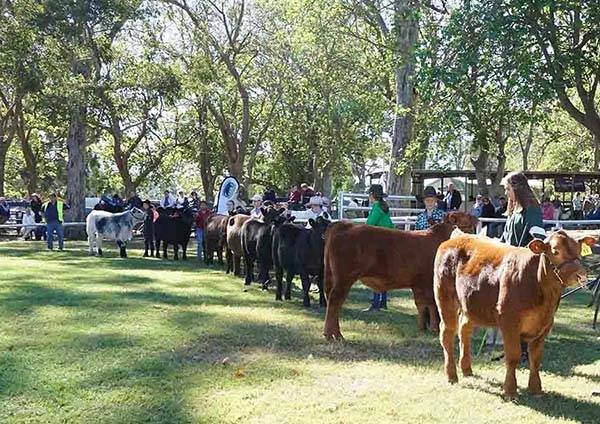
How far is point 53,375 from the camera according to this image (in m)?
5.88

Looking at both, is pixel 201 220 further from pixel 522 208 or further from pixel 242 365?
pixel 522 208

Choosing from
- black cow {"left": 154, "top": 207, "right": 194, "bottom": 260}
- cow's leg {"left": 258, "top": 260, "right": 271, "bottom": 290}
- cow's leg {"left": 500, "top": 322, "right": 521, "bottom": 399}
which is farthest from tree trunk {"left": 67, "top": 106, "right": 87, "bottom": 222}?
cow's leg {"left": 500, "top": 322, "right": 521, "bottom": 399}

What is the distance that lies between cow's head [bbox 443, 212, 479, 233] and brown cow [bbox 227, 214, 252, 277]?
5318mm

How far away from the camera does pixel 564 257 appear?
4.65 meters

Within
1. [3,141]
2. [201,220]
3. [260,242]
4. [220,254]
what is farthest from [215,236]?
[3,141]

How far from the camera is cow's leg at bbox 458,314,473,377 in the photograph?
18.4ft

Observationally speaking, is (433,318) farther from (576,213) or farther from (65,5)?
(576,213)

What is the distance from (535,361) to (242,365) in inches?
105

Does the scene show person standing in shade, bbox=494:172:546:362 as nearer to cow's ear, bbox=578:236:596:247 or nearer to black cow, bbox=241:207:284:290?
cow's ear, bbox=578:236:596:247

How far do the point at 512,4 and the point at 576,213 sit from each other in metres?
16.2

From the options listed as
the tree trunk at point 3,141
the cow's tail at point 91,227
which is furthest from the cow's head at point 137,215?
the tree trunk at point 3,141

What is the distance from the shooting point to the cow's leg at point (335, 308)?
24.7 ft

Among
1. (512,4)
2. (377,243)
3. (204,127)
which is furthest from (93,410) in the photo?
(204,127)

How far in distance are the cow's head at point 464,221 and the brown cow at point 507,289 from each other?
1633 millimetres
